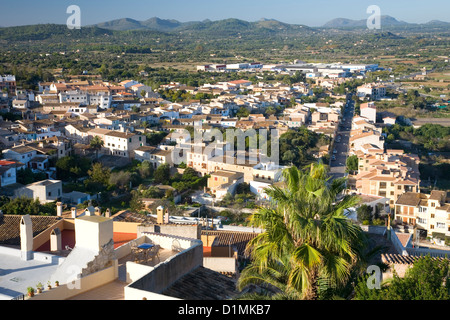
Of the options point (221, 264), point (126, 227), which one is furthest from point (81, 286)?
point (221, 264)

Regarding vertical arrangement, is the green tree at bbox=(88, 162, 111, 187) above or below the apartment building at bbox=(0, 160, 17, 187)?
below

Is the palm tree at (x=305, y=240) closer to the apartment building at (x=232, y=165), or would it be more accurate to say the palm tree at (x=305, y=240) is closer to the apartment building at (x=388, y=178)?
the apartment building at (x=388, y=178)

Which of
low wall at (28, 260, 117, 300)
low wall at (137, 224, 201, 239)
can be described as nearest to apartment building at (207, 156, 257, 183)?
low wall at (137, 224, 201, 239)

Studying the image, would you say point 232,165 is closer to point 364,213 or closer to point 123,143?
point 123,143

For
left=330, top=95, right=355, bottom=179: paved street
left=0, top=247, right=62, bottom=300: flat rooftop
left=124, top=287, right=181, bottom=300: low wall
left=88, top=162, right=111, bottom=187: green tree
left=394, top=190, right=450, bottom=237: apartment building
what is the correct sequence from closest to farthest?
1. left=124, top=287, right=181, bottom=300: low wall
2. left=0, top=247, right=62, bottom=300: flat rooftop
3. left=394, top=190, right=450, bottom=237: apartment building
4. left=88, top=162, right=111, bottom=187: green tree
5. left=330, top=95, right=355, bottom=179: paved street

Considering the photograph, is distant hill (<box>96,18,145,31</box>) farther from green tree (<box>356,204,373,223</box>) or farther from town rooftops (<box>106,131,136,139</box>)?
green tree (<box>356,204,373,223</box>)

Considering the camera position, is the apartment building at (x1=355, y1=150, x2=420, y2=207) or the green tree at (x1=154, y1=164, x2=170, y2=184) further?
the green tree at (x1=154, y1=164, x2=170, y2=184)
